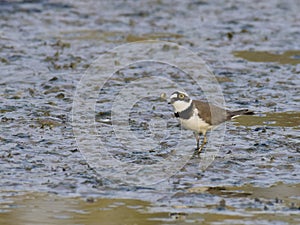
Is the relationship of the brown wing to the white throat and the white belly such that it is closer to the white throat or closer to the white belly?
the white belly

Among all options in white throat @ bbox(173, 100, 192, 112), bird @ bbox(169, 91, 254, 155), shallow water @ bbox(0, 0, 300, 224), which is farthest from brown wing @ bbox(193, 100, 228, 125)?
shallow water @ bbox(0, 0, 300, 224)

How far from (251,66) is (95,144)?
4844mm

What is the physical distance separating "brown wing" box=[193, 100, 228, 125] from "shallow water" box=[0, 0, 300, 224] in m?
0.32

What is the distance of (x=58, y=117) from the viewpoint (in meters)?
10.1

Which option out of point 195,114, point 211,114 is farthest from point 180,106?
point 211,114

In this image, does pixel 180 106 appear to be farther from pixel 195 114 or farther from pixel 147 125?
pixel 147 125

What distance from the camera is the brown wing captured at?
8.77m

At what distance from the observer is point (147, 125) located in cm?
994

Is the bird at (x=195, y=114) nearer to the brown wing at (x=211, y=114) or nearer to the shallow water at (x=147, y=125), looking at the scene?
the brown wing at (x=211, y=114)

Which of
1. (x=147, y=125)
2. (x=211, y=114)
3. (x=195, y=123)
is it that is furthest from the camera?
(x=147, y=125)

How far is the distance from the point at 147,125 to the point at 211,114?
4.27ft

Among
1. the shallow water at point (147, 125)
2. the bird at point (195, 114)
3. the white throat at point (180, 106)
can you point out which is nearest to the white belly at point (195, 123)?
the bird at point (195, 114)

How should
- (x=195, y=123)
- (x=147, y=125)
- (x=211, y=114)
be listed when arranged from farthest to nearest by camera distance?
(x=147, y=125)
(x=211, y=114)
(x=195, y=123)

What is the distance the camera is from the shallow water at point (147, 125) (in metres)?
7.04
